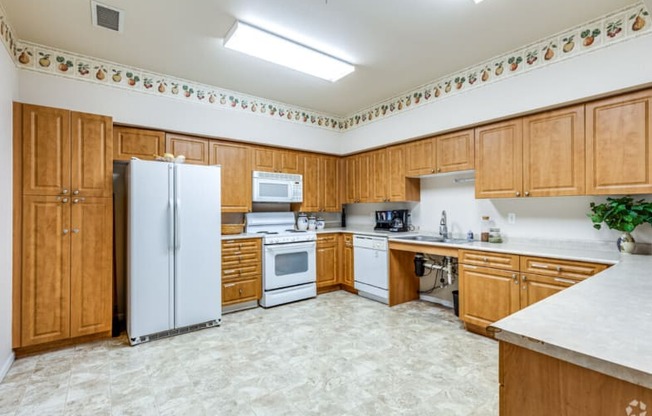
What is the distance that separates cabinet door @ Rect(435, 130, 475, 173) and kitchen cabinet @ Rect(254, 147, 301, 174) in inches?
79.1

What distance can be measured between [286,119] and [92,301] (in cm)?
314

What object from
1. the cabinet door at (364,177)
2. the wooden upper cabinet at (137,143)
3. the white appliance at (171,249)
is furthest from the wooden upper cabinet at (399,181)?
the wooden upper cabinet at (137,143)

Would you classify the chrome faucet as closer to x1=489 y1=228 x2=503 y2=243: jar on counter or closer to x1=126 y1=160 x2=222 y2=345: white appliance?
x1=489 y1=228 x2=503 y2=243: jar on counter

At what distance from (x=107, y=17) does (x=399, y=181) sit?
3.44 m

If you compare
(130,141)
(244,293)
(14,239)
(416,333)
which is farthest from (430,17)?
(14,239)

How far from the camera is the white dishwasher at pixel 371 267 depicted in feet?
13.3

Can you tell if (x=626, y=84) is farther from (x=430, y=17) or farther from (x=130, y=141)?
(x=130, y=141)

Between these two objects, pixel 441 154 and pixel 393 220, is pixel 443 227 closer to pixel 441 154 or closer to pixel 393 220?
pixel 393 220

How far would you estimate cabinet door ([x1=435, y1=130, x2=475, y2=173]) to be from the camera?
3473 millimetres

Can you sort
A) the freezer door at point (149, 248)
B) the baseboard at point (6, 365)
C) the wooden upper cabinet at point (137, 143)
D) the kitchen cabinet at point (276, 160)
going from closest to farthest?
the baseboard at point (6, 365) → the freezer door at point (149, 248) → the wooden upper cabinet at point (137, 143) → the kitchen cabinet at point (276, 160)

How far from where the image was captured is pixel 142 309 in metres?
2.96

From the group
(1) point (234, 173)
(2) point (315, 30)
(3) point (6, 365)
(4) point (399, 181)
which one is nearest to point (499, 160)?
(4) point (399, 181)

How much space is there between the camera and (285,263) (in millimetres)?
4148

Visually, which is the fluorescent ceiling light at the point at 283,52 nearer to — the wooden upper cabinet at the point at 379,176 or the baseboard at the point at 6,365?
the wooden upper cabinet at the point at 379,176
